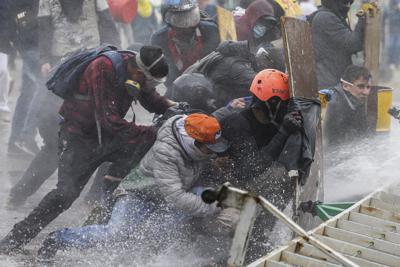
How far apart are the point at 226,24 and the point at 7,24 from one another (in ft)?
7.86

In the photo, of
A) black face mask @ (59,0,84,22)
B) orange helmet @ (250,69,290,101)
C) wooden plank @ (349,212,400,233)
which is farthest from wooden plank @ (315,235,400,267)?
black face mask @ (59,0,84,22)

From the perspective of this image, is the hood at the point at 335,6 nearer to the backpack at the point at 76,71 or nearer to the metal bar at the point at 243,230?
the backpack at the point at 76,71

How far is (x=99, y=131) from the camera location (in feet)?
20.6

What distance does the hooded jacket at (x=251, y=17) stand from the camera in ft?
26.2

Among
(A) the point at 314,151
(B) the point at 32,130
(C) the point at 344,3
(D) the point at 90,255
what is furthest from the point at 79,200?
(C) the point at 344,3

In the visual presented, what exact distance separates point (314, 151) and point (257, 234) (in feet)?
2.35

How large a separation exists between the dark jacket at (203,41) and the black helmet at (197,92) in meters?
1.02

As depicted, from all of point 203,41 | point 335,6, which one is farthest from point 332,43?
point 203,41

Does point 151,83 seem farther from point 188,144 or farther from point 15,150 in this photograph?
point 15,150

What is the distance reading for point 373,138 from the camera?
8633 mm

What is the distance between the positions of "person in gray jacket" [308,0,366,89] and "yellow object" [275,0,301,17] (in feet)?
1.10

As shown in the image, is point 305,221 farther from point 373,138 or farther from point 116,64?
point 373,138

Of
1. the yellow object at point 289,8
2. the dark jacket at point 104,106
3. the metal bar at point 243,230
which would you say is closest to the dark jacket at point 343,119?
the yellow object at point 289,8

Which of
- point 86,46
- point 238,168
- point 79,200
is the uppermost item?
point 86,46
